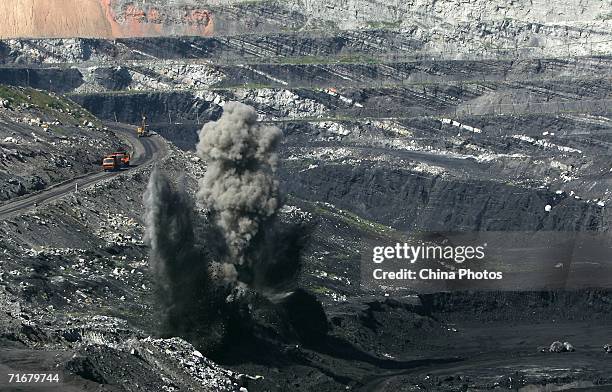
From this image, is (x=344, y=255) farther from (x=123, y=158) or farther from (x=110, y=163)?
(x=123, y=158)

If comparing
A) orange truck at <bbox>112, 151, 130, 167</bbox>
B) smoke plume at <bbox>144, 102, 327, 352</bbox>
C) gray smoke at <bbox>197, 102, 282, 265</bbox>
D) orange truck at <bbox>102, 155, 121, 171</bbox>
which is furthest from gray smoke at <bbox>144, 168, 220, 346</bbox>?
orange truck at <bbox>112, 151, 130, 167</bbox>

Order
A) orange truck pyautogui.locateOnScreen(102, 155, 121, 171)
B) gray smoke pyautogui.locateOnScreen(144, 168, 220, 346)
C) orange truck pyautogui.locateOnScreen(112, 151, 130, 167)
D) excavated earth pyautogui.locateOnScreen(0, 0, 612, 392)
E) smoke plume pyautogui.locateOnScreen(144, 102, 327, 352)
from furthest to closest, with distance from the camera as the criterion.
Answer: orange truck pyautogui.locateOnScreen(112, 151, 130, 167) < orange truck pyautogui.locateOnScreen(102, 155, 121, 171) < smoke plume pyautogui.locateOnScreen(144, 102, 327, 352) < gray smoke pyautogui.locateOnScreen(144, 168, 220, 346) < excavated earth pyautogui.locateOnScreen(0, 0, 612, 392)

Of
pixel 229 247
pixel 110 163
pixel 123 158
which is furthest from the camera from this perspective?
pixel 123 158

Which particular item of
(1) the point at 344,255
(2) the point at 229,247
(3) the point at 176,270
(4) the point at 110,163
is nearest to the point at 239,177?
(2) the point at 229,247

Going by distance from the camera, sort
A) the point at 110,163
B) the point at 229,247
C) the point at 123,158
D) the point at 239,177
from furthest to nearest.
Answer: the point at 123,158, the point at 110,163, the point at 239,177, the point at 229,247

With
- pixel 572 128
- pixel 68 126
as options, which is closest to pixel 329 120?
pixel 572 128

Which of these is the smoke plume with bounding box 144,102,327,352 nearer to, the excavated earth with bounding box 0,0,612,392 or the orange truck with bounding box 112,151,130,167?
the excavated earth with bounding box 0,0,612,392

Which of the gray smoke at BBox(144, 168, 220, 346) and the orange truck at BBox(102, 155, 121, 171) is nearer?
the gray smoke at BBox(144, 168, 220, 346)

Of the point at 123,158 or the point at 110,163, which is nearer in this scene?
the point at 110,163

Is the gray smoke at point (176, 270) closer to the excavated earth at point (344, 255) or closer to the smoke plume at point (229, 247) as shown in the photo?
the smoke plume at point (229, 247)
